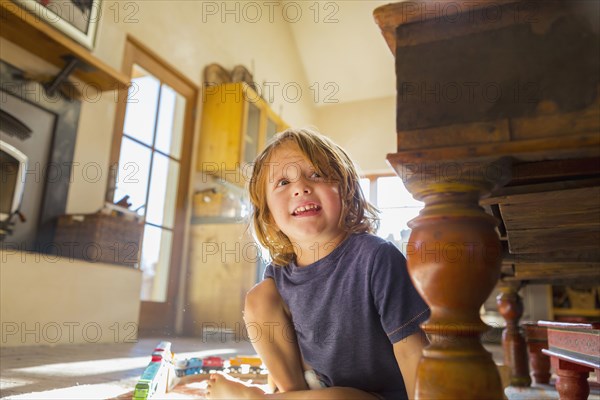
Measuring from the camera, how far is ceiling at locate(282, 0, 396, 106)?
4871 millimetres

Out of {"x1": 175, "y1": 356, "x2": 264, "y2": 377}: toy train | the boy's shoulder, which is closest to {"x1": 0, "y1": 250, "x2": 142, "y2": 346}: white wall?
{"x1": 175, "y1": 356, "x2": 264, "y2": 377}: toy train

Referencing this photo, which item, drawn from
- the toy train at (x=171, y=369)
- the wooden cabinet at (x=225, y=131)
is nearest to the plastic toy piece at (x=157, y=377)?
the toy train at (x=171, y=369)

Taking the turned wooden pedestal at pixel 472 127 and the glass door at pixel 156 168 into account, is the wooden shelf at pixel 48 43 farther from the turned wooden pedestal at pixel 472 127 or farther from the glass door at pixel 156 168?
the turned wooden pedestal at pixel 472 127

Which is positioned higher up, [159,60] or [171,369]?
[159,60]

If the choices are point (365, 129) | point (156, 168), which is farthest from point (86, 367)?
point (365, 129)

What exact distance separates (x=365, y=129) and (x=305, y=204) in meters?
4.47

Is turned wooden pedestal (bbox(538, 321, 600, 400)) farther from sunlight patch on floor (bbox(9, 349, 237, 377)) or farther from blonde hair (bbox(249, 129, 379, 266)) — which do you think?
sunlight patch on floor (bbox(9, 349, 237, 377))

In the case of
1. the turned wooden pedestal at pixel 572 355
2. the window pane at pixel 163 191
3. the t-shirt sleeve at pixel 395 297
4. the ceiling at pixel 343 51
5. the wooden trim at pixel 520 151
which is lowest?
the turned wooden pedestal at pixel 572 355

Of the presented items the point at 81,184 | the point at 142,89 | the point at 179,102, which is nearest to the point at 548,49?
the point at 81,184

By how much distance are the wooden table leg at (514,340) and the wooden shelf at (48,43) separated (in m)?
1.96

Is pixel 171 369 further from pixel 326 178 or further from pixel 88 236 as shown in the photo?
pixel 88 236

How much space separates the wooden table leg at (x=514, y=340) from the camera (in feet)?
4.86

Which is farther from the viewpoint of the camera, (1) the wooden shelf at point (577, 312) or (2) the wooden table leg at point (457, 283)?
(1) the wooden shelf at point (577, 312)

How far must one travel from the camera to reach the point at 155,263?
311 centimetres
